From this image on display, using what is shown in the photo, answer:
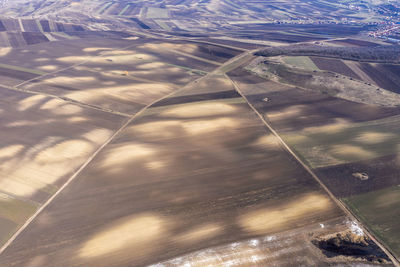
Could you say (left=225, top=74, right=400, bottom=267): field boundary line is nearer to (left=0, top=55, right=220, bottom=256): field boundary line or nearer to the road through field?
the road through field

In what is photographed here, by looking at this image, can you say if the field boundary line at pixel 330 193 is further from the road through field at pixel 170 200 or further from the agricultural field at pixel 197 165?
the road through field at pixel 170 200

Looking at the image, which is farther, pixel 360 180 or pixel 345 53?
pixel 345 53

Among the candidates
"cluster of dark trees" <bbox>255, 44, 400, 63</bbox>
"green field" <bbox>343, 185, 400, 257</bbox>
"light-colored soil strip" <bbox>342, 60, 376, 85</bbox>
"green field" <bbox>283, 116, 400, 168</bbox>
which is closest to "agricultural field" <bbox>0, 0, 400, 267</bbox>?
"green field" <bbox>343, 185, 400, 257</bbox>

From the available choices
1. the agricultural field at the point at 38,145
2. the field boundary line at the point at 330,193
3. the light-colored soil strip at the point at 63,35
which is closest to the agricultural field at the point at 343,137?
the field boundary line at the point at 330,193

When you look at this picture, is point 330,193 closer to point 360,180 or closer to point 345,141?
point 360,180

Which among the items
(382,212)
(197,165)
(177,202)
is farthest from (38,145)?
(382,212)

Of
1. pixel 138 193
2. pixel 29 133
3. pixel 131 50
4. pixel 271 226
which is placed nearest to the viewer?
pixel 271 226

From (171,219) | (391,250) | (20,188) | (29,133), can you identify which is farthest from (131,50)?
(391,250)

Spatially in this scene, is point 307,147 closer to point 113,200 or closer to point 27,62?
point 113,200
